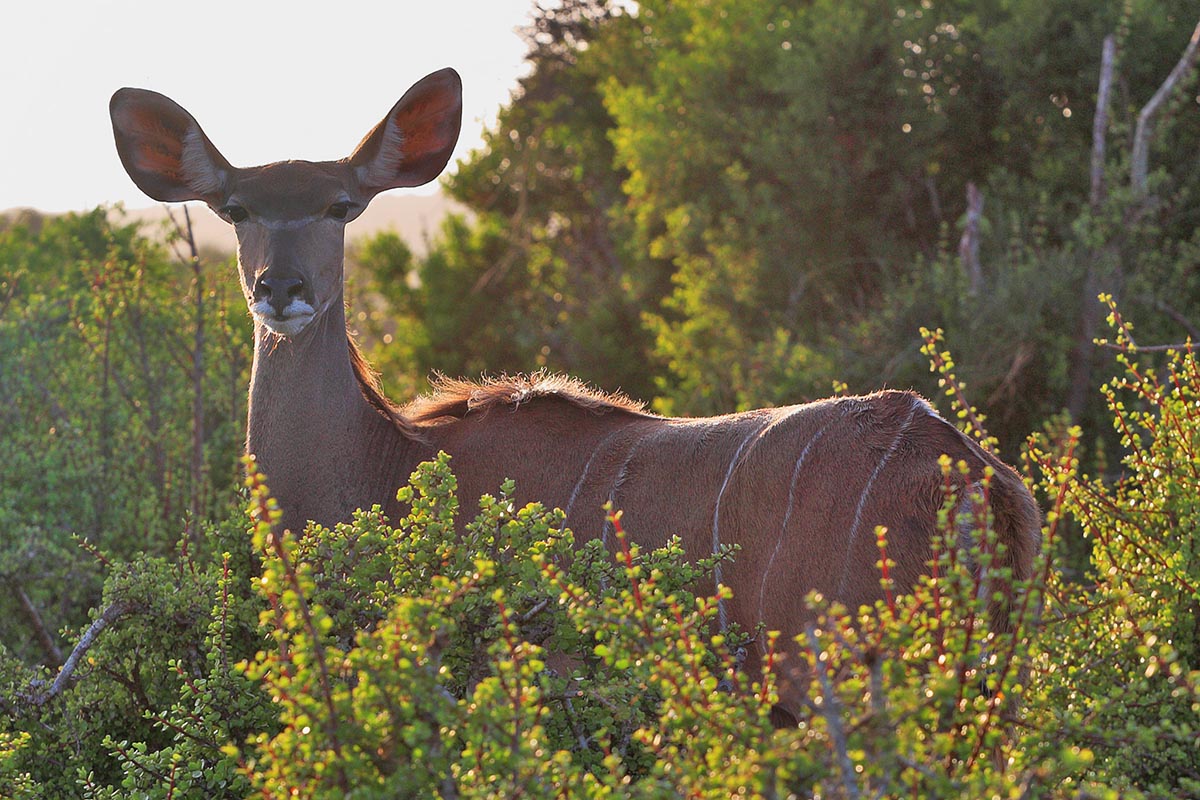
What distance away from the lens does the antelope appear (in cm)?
324

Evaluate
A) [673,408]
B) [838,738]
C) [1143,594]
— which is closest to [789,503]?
[1143,594]

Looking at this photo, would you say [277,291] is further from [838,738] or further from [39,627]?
[838,738]

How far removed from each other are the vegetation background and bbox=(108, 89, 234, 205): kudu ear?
108cm

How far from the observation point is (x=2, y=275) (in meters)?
9.99

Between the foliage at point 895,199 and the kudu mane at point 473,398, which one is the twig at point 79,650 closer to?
the kudu mane at point 473,398

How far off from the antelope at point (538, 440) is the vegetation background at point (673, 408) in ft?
0.79

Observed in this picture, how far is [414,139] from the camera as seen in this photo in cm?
471

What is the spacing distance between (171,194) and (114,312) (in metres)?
2.32

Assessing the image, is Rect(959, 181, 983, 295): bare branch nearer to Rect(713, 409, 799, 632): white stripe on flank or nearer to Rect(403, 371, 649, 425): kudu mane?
Rect(403, 371, 649, 425): kudu mane

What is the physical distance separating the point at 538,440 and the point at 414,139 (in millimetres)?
1298

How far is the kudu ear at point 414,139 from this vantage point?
4516 mm

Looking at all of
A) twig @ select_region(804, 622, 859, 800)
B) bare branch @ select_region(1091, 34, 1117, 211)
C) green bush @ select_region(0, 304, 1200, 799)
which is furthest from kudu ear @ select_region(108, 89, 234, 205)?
bare branch @ select_region(1091, 34, 1117, 211)

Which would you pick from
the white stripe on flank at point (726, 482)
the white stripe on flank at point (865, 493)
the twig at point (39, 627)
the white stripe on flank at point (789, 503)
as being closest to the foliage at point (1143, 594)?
the white stripe on flank at point (865, 493)

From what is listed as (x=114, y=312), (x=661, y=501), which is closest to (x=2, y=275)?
(x=114, y=312)
